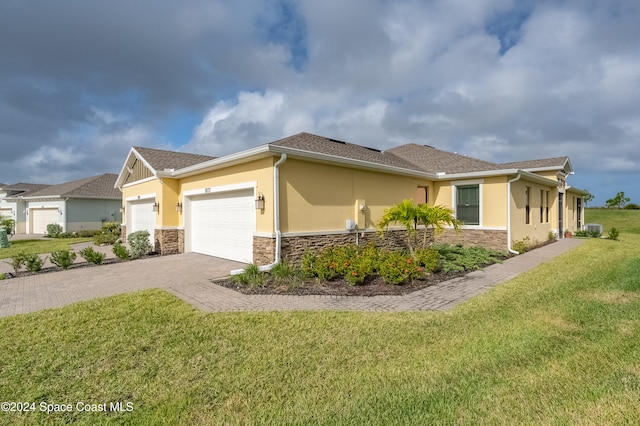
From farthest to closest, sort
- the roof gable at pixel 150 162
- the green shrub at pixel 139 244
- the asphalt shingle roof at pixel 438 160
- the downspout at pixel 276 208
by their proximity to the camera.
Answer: the asphalt shingle roof at pixel 438 160 < the roof gable at pixel 150 162 < the green shrub at pixel 139 244 < the downspout at pixel 276 208

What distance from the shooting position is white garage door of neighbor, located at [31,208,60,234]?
2458 centimetres

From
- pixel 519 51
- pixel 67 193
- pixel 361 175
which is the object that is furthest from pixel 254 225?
pixel 67 193

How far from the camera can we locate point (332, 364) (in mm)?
3492

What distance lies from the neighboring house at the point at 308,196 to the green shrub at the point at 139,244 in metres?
0.53

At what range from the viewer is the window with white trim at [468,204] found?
13086mm

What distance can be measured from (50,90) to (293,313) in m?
25.4

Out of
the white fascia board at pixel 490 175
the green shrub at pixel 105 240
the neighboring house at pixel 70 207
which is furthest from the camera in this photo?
the neighboring house at pixel 70 207

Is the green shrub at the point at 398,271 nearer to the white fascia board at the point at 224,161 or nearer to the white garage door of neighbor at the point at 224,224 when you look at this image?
the white garage door of neighbor at the point at 224,224

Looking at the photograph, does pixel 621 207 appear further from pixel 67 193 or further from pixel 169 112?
pixel 67 193

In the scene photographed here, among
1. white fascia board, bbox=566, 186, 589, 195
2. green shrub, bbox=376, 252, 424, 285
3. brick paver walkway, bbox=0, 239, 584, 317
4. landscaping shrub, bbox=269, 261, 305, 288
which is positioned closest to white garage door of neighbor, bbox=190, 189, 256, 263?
brick paver walkway, bbox=0, 239, 584, 317

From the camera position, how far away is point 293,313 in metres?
5.23

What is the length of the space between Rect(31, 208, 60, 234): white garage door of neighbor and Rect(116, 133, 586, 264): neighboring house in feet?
40.9

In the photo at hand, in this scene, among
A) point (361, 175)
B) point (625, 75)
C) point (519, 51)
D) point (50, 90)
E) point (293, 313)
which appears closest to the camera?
point (293, 313)

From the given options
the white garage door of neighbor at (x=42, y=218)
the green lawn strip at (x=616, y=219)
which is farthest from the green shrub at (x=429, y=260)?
the green lawn strip at (x=616, y=219)
